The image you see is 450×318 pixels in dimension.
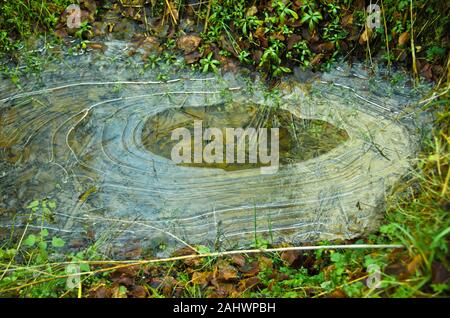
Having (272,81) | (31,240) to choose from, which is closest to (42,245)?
(31,240)

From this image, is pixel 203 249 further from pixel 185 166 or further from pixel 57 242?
pixel 57 242

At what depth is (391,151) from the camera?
2588 millimetres

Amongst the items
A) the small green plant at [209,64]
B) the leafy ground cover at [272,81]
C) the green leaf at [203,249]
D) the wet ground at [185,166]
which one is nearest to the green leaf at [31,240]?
the leafy ground cover at [272,81]

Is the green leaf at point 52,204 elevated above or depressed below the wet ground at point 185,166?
below

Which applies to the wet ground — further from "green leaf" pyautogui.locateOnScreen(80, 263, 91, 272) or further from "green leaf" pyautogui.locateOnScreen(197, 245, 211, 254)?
"green leaf" pyautogui.locateOnScreen(80, 263, 91, 272)

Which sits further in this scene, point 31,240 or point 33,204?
point 33,204

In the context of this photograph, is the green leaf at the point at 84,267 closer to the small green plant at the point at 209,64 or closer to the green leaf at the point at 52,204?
the green leaf at the point at 52,204

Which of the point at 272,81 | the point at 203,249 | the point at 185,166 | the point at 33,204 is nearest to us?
the point at 203,249

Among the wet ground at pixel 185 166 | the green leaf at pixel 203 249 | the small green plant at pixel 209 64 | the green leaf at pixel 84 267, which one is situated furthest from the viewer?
the small green plant at pixel 209 64

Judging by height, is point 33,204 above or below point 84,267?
above

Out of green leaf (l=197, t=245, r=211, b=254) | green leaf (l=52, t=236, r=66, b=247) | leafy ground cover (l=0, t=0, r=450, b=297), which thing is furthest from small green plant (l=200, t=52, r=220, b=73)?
green leaf (l=52, t=236, r=66, b=247)

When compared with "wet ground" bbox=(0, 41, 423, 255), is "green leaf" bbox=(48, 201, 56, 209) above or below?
below

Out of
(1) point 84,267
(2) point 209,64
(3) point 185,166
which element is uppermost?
(2) point 209,64

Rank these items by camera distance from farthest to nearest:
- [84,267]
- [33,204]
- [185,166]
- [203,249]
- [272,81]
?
[272,81] < [185,166] < [33,204] < [203,249] < [84,267]
